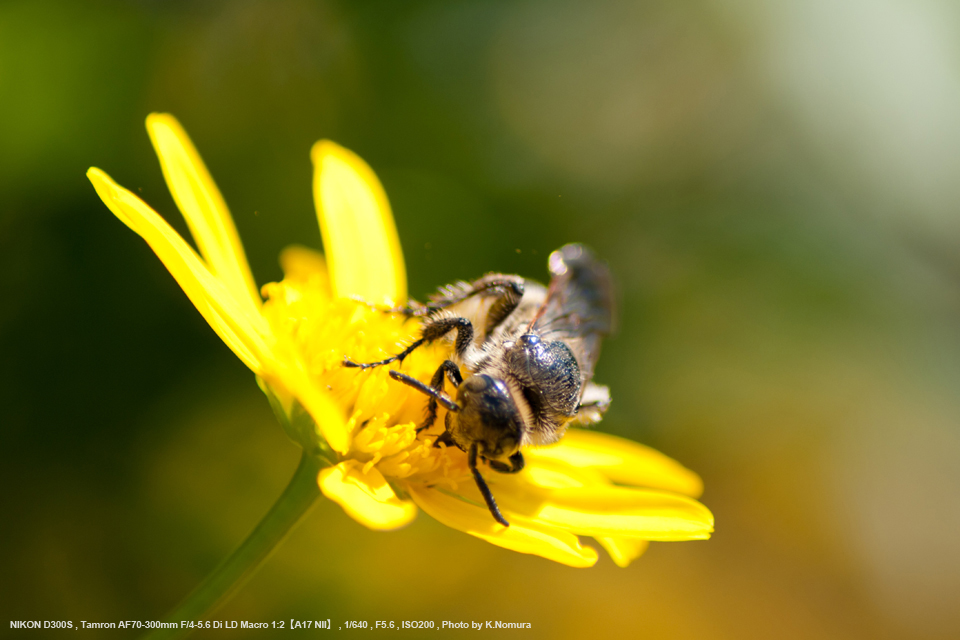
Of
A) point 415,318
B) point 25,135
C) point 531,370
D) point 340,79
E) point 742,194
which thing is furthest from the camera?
point 742,194

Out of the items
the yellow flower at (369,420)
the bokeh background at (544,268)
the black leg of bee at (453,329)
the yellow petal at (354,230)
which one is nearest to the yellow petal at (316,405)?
the yellow flower at (369,420)

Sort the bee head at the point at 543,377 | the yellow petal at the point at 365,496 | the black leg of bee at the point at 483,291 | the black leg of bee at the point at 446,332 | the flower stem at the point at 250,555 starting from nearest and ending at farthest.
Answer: the yellow petal at the point at 365,496 < the flower stem at the point at 250,555 < the bee head at the point at 543,377 < the black leg of bee at the point at 446,332 < the black leg of bee at the point at 483,291

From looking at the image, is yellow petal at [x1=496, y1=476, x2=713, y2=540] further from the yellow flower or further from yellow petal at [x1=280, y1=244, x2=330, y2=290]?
yellow petal at [x1=280, y1=244, x2=330, y2=290]

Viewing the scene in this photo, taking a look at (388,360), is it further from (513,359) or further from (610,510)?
(610,510)

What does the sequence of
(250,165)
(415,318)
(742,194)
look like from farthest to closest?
(742,194) < (250,165) < (415,318)

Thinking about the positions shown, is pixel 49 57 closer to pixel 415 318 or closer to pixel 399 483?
pixel 415 318

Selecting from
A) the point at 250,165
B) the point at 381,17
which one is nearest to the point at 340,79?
the point at 381,17

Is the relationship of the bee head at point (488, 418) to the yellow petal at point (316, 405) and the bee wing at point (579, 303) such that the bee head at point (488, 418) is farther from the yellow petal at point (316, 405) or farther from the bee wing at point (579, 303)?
the bee wing at point (579, 303)

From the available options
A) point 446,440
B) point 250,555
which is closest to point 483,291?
point 446,440
